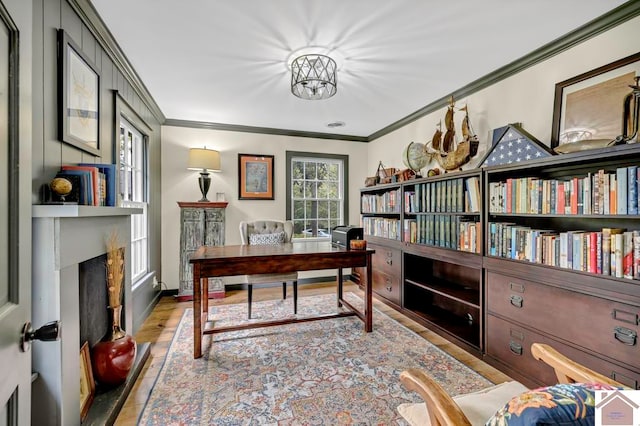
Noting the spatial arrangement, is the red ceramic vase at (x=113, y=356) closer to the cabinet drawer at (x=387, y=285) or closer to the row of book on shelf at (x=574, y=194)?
the cabinet drawer at (x=387, y=285)

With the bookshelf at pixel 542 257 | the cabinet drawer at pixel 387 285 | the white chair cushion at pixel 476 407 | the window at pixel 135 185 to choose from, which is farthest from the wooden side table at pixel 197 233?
the white chair cushion at pixel 476 407

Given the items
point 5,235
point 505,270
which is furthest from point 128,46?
point 505,270

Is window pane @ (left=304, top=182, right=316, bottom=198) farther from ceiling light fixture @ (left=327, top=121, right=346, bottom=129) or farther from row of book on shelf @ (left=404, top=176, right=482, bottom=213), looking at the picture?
row of book on shelf @ (left=404, top=176, right=482, bottom=213)

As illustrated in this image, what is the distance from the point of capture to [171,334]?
282 cm

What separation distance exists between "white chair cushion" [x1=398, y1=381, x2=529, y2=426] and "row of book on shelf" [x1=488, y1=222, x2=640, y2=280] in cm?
93

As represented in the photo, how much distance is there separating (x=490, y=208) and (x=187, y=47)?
2680 mm

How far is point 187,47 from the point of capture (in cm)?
228

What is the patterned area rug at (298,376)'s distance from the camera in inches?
68.4

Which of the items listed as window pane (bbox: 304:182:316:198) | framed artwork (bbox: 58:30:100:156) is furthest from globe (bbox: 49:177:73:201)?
window pane (bbox: 304:182:316:198)

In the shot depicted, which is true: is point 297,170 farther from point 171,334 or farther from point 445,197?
point 171,334

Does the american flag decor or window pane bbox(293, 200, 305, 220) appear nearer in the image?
the american flag decor

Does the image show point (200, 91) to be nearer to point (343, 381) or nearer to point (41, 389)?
point (41, 389)

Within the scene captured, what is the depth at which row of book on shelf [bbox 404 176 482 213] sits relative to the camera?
249 cm

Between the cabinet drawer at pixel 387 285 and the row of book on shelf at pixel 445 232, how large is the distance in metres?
0.57
